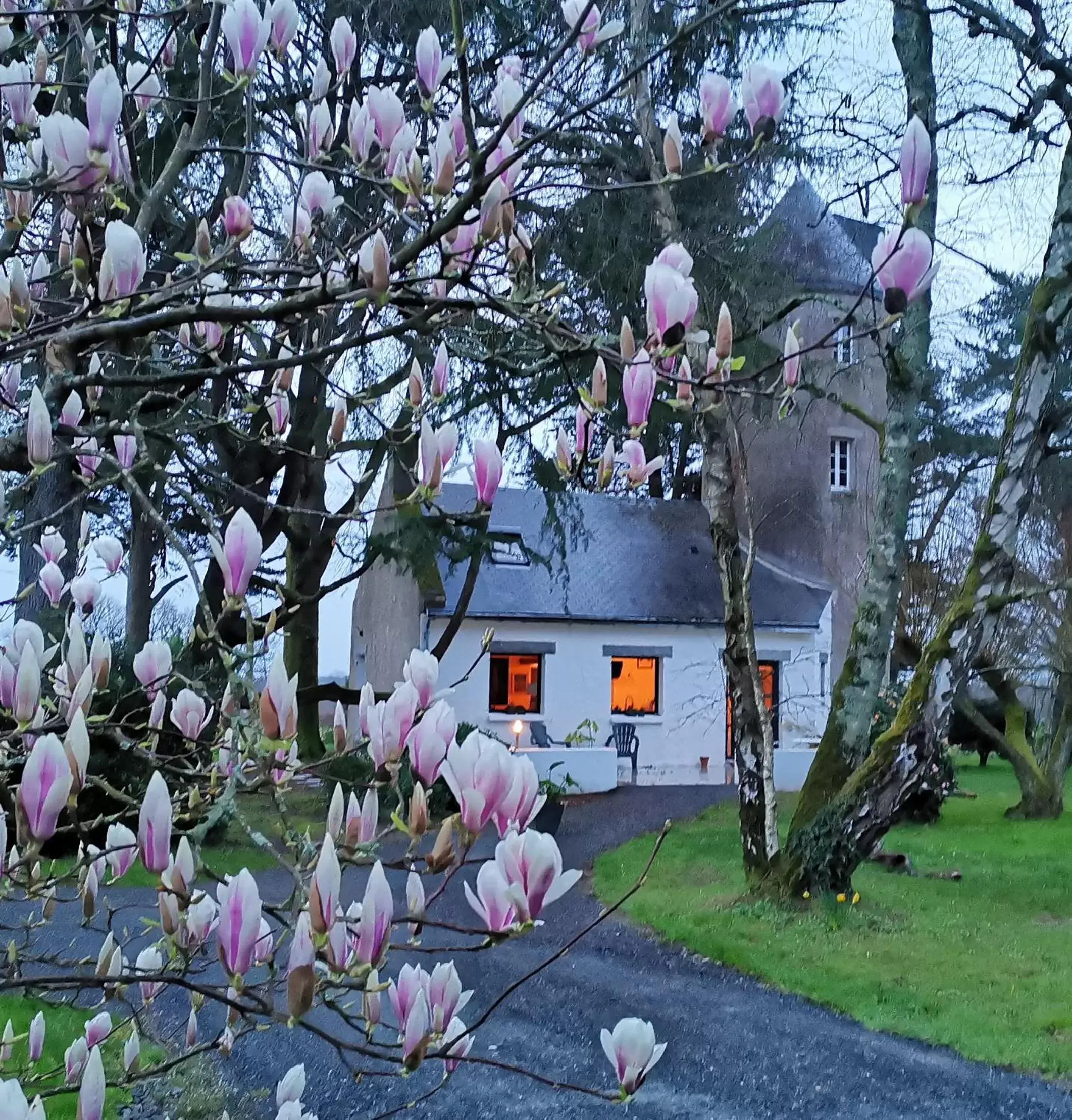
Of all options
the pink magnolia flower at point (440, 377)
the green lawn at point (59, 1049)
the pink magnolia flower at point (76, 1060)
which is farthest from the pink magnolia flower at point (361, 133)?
the green lawn at point (59, 1049)

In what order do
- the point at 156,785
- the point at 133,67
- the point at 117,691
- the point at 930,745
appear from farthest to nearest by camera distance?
the point at 117,691, the point at 930,745, the point at 133,67, the point at 156,785

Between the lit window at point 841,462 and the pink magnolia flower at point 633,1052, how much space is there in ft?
59.0

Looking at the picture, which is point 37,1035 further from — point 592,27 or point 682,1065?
point 682,1065

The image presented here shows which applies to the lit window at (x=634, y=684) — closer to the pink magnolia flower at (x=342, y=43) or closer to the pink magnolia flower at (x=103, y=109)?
the pink magnolia flower at (x=342, y=43)

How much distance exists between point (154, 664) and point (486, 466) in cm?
73

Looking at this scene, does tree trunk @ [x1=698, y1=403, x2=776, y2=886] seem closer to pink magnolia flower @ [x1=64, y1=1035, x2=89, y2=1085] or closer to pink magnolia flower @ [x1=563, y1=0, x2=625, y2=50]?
pink magnolia flower @ [x1=563, y1=0, x2=625, y2=50]

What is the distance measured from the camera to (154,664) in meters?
1.83

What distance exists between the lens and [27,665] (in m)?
1.10

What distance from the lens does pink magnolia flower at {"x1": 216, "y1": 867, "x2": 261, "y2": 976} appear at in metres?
0.99

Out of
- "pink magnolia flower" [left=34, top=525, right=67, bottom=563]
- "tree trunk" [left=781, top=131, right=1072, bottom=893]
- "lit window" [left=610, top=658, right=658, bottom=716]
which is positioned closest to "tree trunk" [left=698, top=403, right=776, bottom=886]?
"tree trunk" [left=781, top=131, right=1072, bottom=893]

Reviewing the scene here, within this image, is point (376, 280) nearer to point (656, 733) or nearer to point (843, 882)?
point (843, 882)

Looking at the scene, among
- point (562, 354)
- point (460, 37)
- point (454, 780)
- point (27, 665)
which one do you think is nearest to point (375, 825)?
point (454, 780)

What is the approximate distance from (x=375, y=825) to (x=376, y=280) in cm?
67

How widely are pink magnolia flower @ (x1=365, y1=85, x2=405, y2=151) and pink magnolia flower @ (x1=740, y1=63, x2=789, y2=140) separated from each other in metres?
0.53
